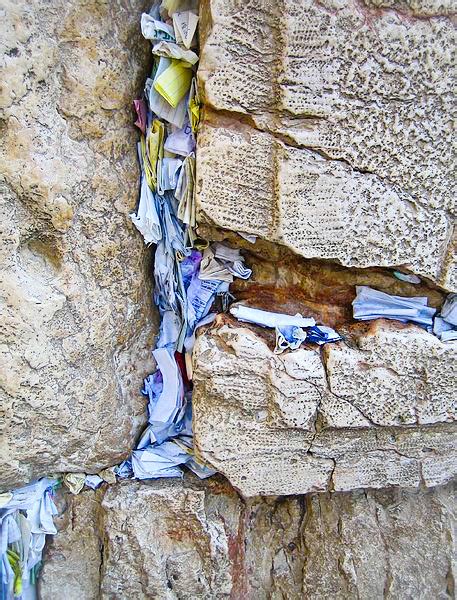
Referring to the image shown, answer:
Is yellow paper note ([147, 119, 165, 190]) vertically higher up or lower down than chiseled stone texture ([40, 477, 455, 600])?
higher up

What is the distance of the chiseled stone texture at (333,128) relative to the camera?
96 cm

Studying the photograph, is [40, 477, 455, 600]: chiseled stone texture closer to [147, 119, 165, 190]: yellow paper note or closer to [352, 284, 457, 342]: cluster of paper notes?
[352, 284, 457, 342]: cluster of paper notes

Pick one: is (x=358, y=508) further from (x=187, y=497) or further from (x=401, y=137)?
(x=401, y=137)

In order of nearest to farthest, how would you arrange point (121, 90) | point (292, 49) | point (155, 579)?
point (292, 49) < point (121, 90) < point (155, 579)

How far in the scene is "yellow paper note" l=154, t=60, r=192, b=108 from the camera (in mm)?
1033

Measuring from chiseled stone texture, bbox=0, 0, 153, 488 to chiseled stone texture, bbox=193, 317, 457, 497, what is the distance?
218 millimetres

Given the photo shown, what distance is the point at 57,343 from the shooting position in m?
1.09

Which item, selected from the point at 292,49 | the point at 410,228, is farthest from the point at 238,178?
the point at 410,228

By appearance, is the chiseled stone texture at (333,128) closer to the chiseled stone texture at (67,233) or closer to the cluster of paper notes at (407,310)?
the cluster of paper notes at (407,310)

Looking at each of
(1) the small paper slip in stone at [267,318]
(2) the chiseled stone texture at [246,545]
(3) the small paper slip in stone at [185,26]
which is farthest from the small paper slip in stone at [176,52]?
(2) the chiseled stone texture at [246,545]

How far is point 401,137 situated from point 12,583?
48.2 inches

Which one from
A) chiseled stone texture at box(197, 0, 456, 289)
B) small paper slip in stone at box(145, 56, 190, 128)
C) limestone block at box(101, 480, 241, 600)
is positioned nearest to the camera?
chiseled stone texture at box(197, 0, 456, 289)

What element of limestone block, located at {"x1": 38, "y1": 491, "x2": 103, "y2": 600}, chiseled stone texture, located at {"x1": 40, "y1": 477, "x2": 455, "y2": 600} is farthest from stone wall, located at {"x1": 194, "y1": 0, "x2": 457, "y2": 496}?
limestone block, located at {"x1": 38, "y1": 491, "x2": 103, "y2": 600}

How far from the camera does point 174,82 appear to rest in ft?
3.42
